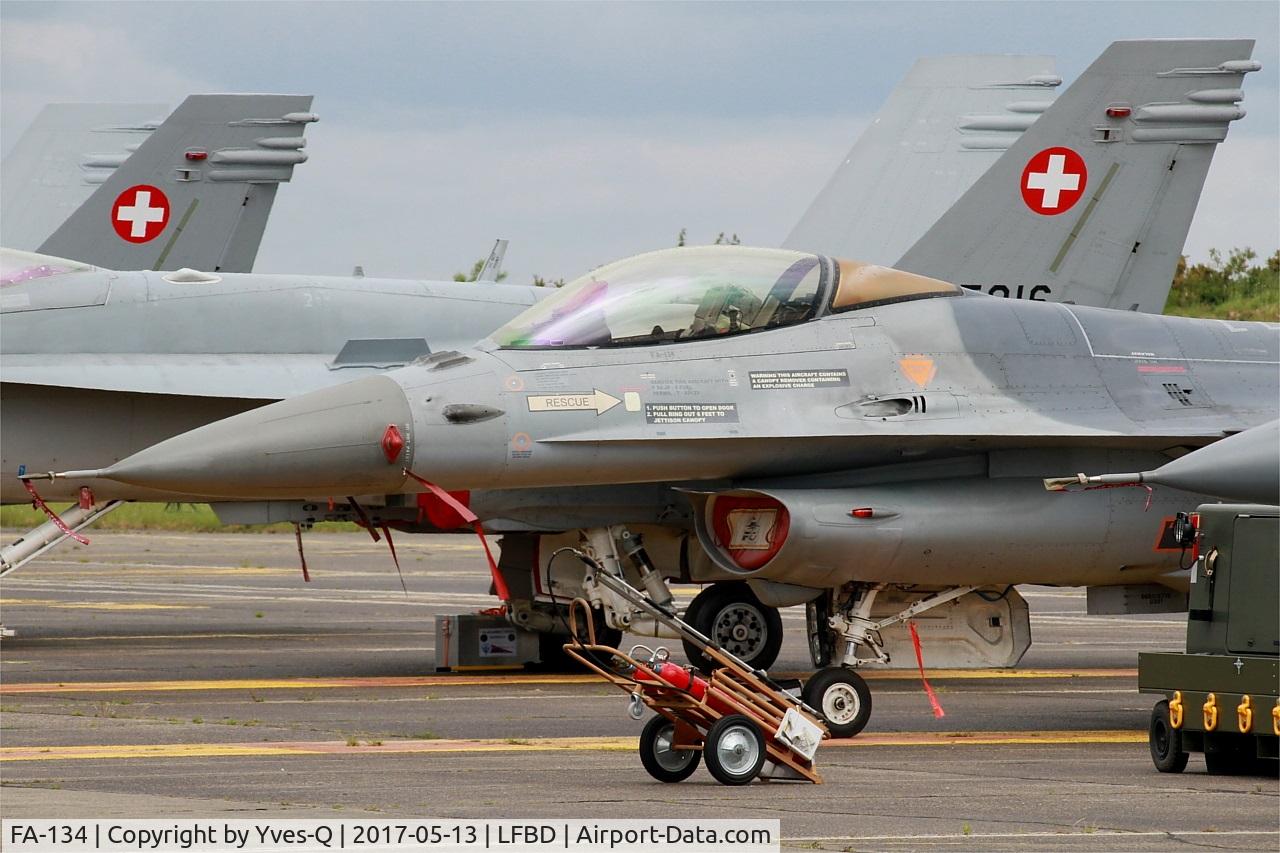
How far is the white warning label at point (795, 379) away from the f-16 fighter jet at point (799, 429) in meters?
0.01

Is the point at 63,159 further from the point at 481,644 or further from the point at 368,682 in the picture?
the point at 368,682

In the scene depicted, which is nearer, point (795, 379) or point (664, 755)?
point (664, 755)

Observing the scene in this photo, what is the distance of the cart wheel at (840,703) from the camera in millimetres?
11406

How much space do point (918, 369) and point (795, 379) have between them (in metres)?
0.85

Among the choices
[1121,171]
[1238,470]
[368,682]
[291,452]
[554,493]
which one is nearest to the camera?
[1238,470]

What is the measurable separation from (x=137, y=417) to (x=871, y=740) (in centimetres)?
789

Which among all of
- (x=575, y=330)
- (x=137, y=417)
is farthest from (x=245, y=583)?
(x=575, y=330)

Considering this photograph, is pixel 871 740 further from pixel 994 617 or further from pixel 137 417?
pixel 137 417

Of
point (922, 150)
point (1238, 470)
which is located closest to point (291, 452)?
point (1238, 470)

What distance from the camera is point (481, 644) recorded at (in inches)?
624

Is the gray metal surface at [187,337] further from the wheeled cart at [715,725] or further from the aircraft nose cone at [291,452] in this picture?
the wheeled cart at [715,725]

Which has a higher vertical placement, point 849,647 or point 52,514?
point 52,514

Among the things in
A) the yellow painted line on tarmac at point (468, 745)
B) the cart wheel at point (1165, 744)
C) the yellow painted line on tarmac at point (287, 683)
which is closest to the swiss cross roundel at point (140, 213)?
the yellow painted line on tarmac at point (287, 683)

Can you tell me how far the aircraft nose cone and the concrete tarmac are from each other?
1.48m
